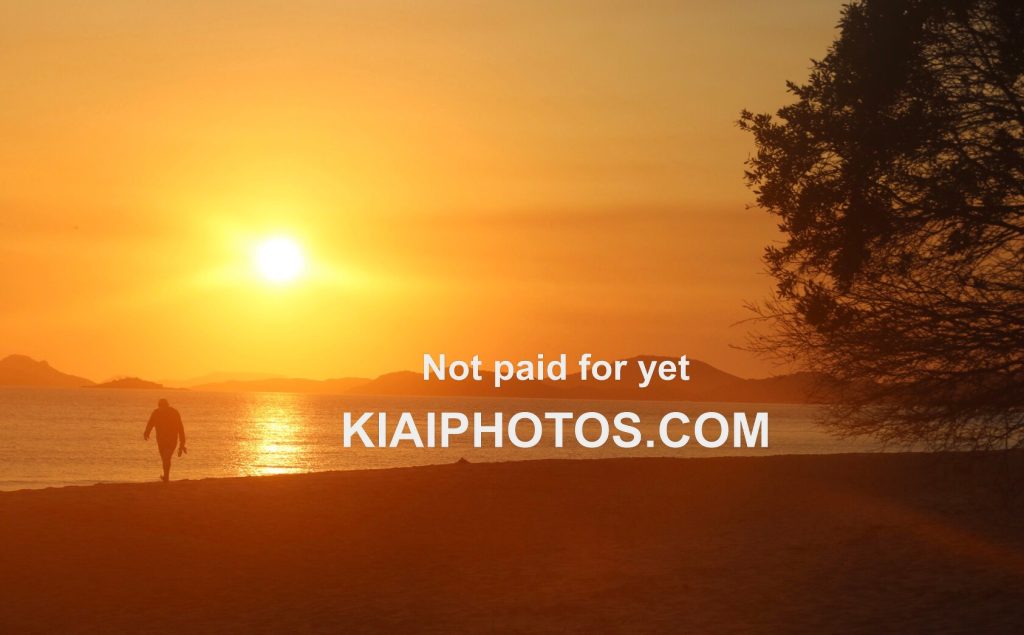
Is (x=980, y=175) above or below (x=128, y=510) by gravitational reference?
above

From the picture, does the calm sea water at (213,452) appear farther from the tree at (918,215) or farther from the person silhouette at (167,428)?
the tree at (918,215)

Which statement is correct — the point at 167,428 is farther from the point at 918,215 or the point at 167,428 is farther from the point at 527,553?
the point at 918,215

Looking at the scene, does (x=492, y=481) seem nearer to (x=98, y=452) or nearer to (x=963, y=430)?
(x=963, y=430)

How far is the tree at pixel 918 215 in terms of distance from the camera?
508 inches

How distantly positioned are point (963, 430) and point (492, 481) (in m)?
9.53

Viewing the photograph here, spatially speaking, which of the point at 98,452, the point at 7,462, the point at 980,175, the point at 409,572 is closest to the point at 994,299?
the point at 980,175

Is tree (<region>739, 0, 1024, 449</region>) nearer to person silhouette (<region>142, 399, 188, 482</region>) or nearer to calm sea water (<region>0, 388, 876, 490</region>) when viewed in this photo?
person silhouette (<region>142, 399, 188, 482</region>)

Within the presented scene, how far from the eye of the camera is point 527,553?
15.7m

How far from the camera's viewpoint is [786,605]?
40.3ft

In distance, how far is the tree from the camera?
12.9 meters

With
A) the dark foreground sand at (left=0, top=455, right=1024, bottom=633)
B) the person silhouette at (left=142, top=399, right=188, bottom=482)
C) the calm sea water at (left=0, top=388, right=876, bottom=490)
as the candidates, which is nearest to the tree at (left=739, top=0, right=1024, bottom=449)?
the dark foreground sand at (left=0, top=455, right=1024, bottom=633)

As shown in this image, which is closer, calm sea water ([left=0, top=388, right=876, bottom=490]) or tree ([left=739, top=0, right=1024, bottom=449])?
tree ([left=739, top=0, right=1024, bottom=449])

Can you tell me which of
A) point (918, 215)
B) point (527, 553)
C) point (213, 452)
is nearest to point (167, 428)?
point (527, 553)

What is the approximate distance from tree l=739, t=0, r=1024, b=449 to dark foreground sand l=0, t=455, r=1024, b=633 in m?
2.06
